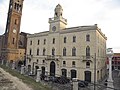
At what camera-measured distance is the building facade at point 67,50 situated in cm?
3042

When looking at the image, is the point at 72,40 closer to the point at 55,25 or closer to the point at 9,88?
the point at 55,25

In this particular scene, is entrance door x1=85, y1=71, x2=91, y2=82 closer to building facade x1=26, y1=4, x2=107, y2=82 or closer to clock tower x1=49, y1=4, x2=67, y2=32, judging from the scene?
building facade x1=26, y1=4, x2=107, y2=82

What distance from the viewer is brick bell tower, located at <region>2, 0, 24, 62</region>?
43406mm

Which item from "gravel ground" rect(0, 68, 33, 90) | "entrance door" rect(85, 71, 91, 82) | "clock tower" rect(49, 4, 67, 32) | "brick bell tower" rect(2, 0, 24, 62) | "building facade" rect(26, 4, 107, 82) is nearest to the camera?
"gravel ground" rect(0, 68, 33, 90)

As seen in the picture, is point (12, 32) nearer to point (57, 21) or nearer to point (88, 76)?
point (57, 21)


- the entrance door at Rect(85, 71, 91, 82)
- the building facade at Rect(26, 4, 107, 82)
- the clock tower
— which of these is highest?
the clock tower

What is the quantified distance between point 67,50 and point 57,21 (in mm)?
8840

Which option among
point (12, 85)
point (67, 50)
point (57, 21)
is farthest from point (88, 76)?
point (12, 85)

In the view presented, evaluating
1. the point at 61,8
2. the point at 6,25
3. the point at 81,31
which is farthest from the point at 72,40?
the point at 6,25

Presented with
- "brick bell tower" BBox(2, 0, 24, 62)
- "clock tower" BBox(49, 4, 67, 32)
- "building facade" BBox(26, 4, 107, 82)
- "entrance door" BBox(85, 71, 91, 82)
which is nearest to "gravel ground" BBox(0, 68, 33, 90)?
"building facade" BBox(26, 4, 107, 82)

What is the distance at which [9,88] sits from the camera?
11.3 metres

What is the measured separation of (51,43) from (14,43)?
50.4 feet

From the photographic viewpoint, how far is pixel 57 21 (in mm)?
36562

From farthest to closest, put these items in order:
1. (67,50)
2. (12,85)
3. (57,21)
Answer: (57,21), (67,50), (12,85)
